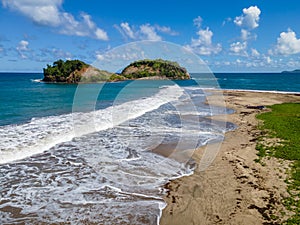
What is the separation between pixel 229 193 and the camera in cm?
834

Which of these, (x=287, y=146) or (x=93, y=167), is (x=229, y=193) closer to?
(x=93, y=167)

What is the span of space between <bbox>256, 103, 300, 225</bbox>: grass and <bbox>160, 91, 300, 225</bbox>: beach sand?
0.26 m

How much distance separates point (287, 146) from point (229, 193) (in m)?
6.15

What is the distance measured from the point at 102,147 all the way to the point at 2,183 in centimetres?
542

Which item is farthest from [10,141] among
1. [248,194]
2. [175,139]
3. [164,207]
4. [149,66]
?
[149,66]

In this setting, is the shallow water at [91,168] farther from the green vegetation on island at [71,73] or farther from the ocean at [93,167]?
the green vegetation on island at [71,73]

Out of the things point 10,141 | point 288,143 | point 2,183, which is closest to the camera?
point 2,183

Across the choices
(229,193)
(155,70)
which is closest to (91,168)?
(229,193)

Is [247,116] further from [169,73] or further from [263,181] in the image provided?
[169,73]

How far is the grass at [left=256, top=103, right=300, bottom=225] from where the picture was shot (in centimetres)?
752

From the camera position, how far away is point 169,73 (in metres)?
118

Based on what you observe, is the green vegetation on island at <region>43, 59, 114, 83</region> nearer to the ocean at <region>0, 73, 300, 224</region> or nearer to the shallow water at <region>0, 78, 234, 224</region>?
the ocean at <region>0, 73, 300, 224</region>

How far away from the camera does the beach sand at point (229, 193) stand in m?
7.02

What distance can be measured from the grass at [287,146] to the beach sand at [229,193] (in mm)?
262
